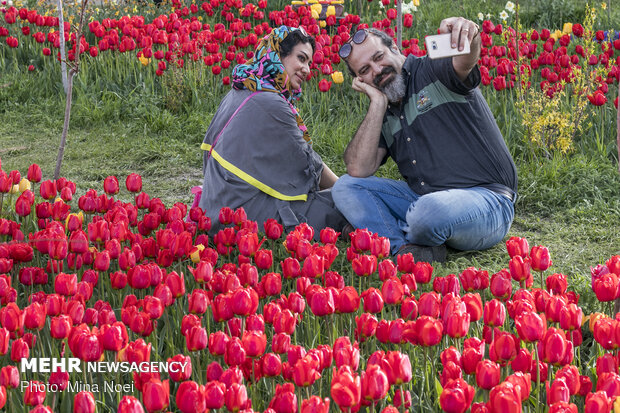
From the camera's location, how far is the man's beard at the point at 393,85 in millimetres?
4512

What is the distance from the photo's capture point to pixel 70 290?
9.11 feet

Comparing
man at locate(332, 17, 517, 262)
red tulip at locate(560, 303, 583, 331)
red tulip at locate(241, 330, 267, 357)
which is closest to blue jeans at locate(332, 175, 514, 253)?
man at locate(332, 17, 517, 262)

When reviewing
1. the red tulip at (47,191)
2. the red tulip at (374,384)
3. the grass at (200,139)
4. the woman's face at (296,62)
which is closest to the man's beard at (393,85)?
the woman's face at (296,62)

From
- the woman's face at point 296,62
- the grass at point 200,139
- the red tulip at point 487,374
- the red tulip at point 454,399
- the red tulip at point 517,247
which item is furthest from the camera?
the grass at point 200,139

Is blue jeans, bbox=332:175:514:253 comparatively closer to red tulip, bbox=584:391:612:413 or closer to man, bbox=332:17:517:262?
man, bbox=332:17:517:262

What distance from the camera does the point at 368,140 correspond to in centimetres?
464

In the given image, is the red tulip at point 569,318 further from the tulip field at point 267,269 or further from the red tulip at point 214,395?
the red tulip at point 214,395

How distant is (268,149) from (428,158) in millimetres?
849

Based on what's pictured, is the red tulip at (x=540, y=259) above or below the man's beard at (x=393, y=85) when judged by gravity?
below

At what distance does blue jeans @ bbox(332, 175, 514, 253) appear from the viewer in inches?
167

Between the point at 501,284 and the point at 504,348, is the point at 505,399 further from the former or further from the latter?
the point at 501,284

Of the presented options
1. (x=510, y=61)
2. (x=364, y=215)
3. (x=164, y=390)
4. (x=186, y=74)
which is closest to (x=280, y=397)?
(x=164, y=390)

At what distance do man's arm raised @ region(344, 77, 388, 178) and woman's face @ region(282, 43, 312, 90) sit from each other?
0.32 meters

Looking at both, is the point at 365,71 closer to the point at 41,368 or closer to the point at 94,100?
the point at 41,368
